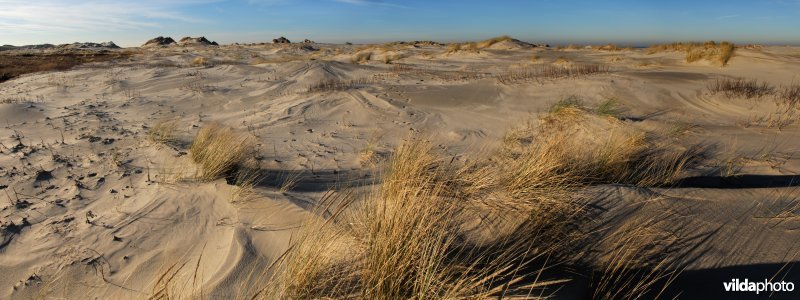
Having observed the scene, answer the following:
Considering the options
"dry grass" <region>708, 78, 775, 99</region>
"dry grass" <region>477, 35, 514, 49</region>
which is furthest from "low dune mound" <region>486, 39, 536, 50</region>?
"dry grass" <region>708, 78, 775, 99</region>

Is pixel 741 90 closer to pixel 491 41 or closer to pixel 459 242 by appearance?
pixel 459 242

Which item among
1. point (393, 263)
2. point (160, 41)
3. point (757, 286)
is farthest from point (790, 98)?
point (160, 41)

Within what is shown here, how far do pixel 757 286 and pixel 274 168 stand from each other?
13.5ft

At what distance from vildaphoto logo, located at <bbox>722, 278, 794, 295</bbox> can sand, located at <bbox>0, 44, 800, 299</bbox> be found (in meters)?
0.05

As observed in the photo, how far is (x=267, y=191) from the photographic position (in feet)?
11.1

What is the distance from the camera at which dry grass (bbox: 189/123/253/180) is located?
3773 mm

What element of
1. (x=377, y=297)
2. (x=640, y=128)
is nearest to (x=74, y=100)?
(x=377, y=297)

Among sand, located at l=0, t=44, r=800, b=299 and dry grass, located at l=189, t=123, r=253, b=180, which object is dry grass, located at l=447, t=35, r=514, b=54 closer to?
sand, located at l=0, t=44, r=800, b=299

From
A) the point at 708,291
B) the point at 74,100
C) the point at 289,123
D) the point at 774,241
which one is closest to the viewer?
the point at 708,291

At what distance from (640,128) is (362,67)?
1027 centimetres

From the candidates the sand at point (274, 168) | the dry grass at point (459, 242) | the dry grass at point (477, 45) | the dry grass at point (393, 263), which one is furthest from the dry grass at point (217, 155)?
the dry grass at point (477, 45)

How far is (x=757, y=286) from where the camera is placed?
1900 mm

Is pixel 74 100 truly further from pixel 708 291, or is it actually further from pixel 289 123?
pixel 708 291

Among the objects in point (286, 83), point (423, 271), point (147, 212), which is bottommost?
point (147, 212)
